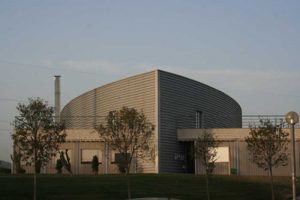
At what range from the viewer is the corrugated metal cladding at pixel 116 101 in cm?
5256

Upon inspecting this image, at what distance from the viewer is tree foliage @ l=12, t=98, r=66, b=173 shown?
25141mm

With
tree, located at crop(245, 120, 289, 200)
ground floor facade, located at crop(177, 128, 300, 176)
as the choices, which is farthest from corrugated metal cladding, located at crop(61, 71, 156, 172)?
tree, located at crop(245, 120, 289, 200)

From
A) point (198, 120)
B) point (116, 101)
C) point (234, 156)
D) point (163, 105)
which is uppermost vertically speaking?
point (116, 101)

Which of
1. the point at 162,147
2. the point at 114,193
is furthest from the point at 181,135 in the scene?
the point at 114,193

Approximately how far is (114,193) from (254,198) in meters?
7.66

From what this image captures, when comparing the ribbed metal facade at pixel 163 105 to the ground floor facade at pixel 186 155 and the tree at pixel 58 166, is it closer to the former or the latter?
the ground floor facade at pixel 186 155

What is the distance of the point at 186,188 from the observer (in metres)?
32.7

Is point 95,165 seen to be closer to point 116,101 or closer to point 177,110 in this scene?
point 116,101

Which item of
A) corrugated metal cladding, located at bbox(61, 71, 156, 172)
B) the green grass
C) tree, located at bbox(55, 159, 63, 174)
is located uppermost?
corrugated metal cladding, located at bbox(61, 71, 156, 172)

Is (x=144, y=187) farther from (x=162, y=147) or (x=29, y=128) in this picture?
(x=162, y=147)

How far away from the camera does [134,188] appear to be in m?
30.8

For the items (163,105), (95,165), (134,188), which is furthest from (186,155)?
(134,188)

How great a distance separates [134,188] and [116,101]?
1011 inches

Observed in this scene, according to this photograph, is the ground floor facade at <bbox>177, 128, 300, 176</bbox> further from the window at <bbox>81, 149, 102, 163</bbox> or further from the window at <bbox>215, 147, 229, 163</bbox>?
the window at <bbox>81, 149, 102, 163</bbox>
